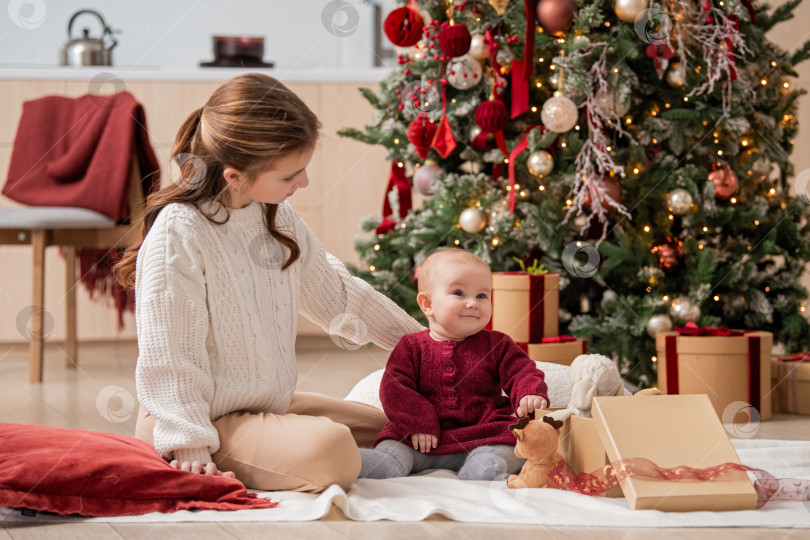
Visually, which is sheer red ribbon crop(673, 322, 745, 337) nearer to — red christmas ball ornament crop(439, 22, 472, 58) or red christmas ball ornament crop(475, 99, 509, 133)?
red christmas ball ornament crop(475, 99, 509, 133)

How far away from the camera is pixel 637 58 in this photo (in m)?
2.39

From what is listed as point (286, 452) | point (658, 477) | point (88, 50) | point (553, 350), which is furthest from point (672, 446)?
point (88, 50)

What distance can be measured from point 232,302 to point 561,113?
1131mm

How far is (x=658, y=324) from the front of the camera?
2.24 m

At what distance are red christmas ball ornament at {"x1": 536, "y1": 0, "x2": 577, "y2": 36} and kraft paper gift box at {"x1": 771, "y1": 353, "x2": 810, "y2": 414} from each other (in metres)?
1.01

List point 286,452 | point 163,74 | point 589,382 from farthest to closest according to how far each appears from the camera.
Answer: point 163,74 → point 589,382 → point 286,452

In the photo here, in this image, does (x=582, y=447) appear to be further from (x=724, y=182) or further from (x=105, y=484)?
(x=724, y=182)

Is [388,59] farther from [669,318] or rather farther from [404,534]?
[404,534]

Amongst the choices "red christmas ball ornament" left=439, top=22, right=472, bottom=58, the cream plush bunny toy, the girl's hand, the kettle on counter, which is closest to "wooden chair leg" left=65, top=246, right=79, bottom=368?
the kettle on counter

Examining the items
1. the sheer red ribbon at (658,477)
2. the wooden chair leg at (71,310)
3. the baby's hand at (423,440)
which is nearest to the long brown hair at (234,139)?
the baby's hand at (423,440)

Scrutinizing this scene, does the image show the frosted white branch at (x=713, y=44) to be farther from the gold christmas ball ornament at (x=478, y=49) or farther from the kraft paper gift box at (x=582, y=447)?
the kraft paper gift box at (x=582, y=447)

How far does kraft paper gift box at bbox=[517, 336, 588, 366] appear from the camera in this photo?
219 centimetres

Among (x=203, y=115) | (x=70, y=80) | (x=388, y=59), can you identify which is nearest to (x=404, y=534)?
(x=203, y=115)

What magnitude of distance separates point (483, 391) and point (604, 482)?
0.98ft
